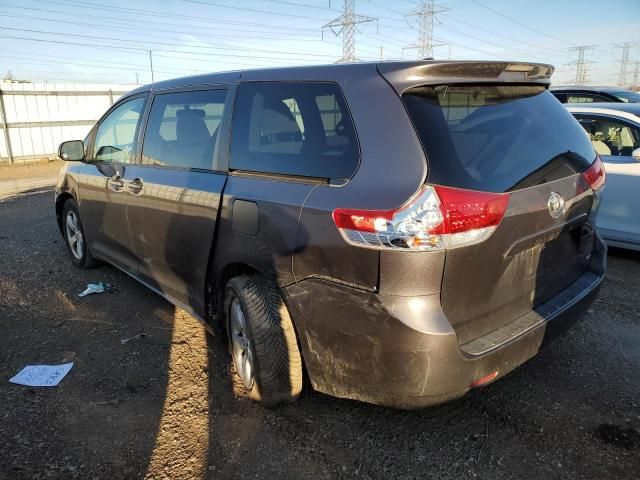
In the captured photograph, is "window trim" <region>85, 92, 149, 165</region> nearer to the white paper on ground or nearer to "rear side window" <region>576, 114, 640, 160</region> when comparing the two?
the white paper on ground

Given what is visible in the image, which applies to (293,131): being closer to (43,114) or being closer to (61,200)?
(61,200)

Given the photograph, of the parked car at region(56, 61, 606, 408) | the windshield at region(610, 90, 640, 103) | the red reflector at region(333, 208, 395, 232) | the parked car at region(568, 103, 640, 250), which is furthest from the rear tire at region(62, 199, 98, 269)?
the windshield at region(610, 90, 640, 103)

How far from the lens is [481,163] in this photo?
2205mm

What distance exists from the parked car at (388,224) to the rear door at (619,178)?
102 inches

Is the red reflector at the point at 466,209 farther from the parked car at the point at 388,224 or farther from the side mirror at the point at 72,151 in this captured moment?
the side mirror at the point at 72,151

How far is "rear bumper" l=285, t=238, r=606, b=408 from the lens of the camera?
2.08 metres

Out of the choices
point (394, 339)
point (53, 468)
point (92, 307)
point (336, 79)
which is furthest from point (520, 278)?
point (92, 307)

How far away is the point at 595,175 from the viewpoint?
9.32 ft

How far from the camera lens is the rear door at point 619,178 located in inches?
203

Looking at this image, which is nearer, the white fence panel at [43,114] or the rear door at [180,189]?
the rear door at [180,189]

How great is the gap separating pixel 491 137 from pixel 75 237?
4.50 metres

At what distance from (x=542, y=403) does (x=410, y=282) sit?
54.6 inches

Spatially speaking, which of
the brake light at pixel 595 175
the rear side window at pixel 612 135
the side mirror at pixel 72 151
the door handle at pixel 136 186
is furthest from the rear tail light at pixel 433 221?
the rear side window at pixel 612 135

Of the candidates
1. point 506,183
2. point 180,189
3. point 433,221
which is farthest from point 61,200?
point 506,183
